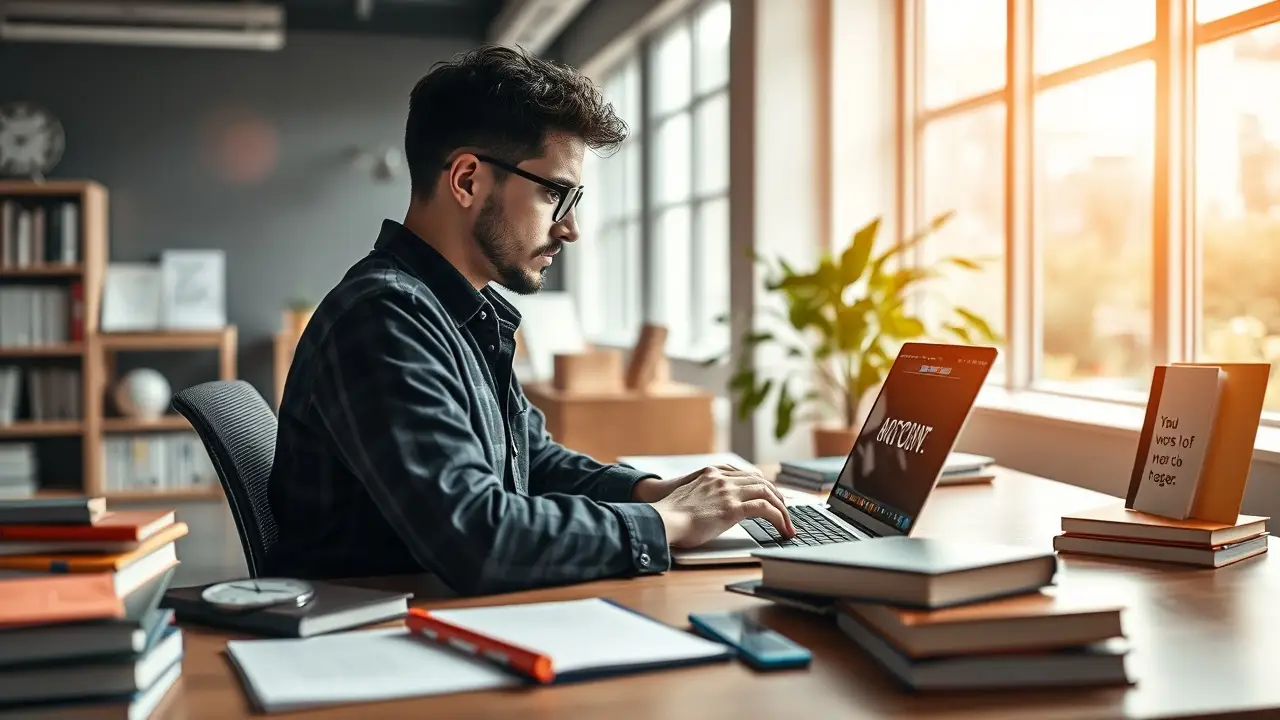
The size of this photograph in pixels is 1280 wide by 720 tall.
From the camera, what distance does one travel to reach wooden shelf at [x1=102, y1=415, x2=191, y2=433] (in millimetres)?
6676

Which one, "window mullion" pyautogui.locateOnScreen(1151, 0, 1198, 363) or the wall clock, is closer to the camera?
"window mullion" pyautogui.locateOnScreen(1151, 0, 1198, 363)

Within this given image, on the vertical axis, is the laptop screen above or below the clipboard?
above

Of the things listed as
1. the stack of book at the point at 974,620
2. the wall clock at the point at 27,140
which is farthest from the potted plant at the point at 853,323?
the wall clock at the point at 27,140

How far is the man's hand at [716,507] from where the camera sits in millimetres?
1443

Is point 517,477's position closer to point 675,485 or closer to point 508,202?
point 675,485

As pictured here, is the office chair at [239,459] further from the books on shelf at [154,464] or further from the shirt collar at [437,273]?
the books on shelf at [154,464]

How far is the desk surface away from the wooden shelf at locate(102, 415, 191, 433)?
6.00 metres

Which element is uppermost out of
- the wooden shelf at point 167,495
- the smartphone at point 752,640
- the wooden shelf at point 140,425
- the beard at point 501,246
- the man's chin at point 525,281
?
the beard at point 501,246

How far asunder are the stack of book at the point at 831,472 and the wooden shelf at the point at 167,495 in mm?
5266

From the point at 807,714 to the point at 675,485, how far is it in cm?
79

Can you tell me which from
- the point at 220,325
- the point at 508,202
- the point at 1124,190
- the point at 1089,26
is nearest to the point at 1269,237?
the point at 1124,190

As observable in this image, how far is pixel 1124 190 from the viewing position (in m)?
2.85

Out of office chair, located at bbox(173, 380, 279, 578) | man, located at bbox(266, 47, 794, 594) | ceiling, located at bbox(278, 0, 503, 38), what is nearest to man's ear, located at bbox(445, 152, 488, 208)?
man, located at bbox(266, 47, 794, 594)

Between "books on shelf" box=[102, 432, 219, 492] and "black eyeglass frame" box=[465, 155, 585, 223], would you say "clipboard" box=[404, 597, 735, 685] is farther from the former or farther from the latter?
"books on shelf" box=[102, 432, 219, 492]
